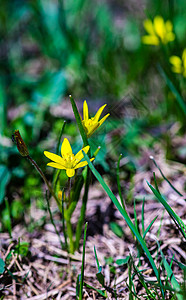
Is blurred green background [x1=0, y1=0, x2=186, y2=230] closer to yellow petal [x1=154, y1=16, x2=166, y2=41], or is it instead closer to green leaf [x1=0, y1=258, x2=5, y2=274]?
yellow petal [x1=154, y1=16, x2=166, y2=41]

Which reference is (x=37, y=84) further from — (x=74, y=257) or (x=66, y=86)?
(x=74, y=257)

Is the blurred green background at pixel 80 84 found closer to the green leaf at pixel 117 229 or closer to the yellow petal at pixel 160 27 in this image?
the yellow petal at pixel 160 27

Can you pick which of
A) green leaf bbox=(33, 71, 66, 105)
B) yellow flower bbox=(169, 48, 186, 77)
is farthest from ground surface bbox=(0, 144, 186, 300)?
green leaf bbox=(33, 71, 66, 105)

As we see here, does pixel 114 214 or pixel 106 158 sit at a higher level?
pixel 106 158

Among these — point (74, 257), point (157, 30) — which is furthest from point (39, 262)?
point (157, 30)

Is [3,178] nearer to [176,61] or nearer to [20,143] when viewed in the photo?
[20,143]
